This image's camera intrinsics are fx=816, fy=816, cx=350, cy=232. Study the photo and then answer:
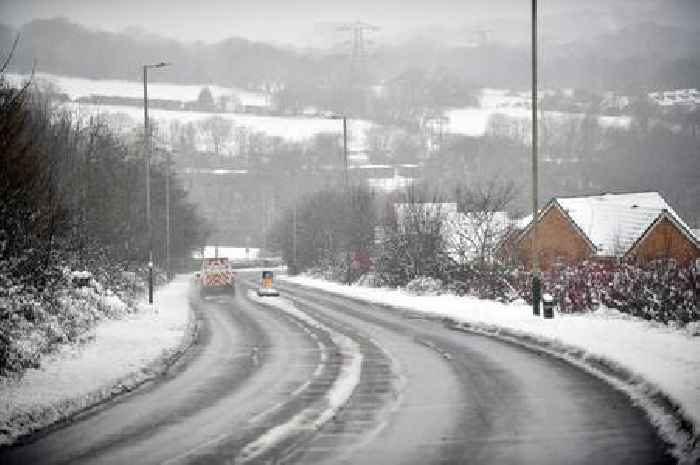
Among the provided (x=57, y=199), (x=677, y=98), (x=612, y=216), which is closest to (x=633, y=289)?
(x=57, y=199)

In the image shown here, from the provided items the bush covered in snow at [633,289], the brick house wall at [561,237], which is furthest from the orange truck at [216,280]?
the bush covered in snow at [633,289]

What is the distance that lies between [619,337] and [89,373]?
36.1 feet

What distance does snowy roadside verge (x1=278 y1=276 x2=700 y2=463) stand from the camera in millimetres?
10023

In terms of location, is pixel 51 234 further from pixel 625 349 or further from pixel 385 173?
pixel 385 173

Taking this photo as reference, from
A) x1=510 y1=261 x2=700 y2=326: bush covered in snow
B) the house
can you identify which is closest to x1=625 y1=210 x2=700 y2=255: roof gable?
the house

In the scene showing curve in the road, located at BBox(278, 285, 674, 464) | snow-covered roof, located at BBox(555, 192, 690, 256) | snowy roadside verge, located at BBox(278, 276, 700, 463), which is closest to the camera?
curve in the road, located at BBox(278, 285, 674, 464)

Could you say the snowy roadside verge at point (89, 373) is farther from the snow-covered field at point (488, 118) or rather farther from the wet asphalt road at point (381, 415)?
the snow-covered field at point (488, 118)

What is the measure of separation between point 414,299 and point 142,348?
1759 centimetres

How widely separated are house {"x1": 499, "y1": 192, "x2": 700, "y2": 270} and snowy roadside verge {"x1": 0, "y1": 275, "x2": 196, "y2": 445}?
25.8m

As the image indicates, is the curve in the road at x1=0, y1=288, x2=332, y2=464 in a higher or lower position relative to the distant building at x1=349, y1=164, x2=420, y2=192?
lower

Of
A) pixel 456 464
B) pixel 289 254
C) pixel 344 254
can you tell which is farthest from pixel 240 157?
pixel 456 464

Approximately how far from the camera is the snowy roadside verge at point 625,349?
395 inches

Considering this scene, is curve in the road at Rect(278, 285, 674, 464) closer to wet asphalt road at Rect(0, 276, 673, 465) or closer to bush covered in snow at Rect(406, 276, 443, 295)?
wet asphalt road at Rect(0, 276, 673, 465)

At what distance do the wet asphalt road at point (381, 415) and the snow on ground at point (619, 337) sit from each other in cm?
81
